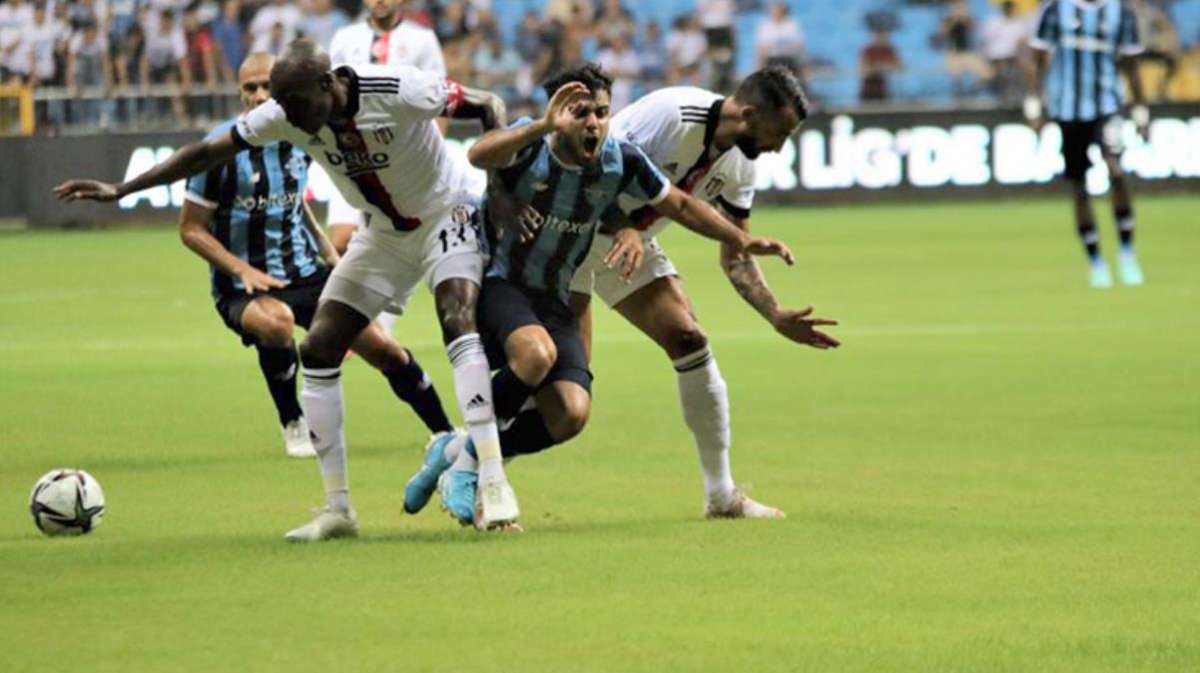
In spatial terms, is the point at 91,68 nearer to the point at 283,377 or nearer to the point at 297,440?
the point at 283,377

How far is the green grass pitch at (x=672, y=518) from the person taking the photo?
21.9 feet

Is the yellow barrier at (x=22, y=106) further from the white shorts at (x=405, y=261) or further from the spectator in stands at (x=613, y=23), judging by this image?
the white shorts at (x=405, y=261)

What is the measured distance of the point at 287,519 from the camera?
9242 mm

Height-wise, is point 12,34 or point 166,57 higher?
point 12,34

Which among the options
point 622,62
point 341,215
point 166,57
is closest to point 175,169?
point 341,215

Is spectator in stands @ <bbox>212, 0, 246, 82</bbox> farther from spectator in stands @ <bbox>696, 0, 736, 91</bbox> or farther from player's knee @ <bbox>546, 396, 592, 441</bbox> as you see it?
player's knee @ <bbox>546, 396, 592, 441</bbox>

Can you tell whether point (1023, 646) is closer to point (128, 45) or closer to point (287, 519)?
point (287, 519)

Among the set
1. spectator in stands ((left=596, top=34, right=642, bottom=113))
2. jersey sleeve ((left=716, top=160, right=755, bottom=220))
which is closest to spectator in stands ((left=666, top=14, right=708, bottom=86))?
spectator in stands ((left=596, top=34, right=642, bottom=113))

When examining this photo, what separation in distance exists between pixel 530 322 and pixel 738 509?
1.04 meters

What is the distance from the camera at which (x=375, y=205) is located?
9.11 m

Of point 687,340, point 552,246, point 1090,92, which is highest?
point 552,246

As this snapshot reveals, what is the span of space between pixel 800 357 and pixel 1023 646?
9.29m

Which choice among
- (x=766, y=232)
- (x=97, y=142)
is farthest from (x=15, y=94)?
(x=766, y=232)

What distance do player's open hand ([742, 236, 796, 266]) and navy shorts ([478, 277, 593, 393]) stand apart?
74 cm
